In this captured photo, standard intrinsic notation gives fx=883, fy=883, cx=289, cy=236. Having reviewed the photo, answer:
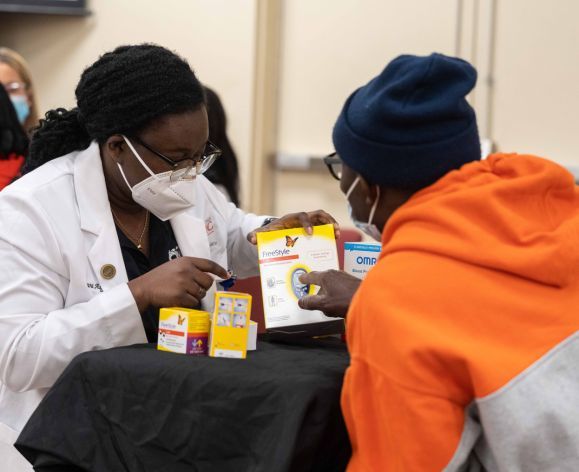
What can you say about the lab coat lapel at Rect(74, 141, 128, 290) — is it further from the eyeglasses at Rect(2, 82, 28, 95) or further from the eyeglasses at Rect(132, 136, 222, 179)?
the eyeglasses at Rect(2, 82, 28, 95)

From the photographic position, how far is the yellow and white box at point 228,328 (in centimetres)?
162

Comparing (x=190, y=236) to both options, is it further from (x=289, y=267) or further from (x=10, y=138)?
(x=10, y=138)

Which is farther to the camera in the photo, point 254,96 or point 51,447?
point 254,96

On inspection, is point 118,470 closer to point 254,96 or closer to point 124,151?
point 124,151

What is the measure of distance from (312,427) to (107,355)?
1.43 ft

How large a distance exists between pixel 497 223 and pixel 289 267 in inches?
22.5

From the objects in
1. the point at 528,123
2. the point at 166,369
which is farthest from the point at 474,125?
the point at 528,123

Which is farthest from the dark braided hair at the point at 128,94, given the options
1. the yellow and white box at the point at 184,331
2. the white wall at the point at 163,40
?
the white wall at the point at 163,40

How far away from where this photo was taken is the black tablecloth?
1405 millimetres

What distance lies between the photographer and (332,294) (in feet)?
5.51

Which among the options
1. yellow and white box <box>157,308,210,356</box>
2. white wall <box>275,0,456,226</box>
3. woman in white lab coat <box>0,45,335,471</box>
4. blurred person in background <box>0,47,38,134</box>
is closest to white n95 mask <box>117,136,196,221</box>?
woman in white lab coat <box>0,45,335,471</box>

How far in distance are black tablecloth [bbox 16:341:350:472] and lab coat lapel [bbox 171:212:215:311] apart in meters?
0.52

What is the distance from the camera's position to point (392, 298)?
1.29 meters

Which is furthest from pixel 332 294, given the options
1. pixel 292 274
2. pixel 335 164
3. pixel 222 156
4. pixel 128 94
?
pixel 222 156
